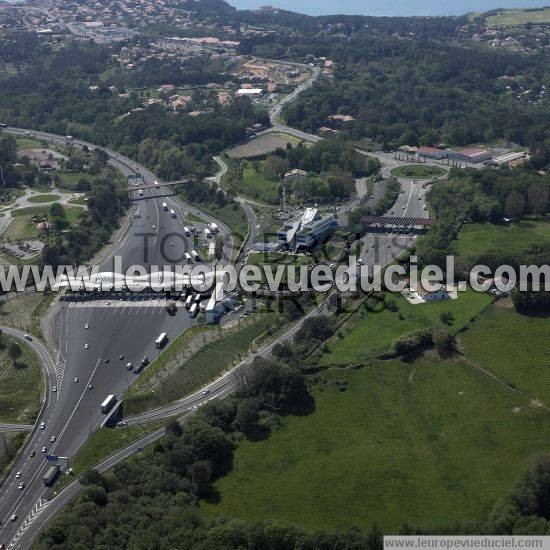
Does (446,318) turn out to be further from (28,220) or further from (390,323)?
(28,220)

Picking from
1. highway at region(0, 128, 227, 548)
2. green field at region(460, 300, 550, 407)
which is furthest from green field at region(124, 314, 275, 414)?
green field at region(460, 300, 550, 407)

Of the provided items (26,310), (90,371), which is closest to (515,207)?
(90,371)

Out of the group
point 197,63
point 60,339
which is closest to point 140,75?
point 197,63

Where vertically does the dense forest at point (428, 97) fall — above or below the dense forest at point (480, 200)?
above

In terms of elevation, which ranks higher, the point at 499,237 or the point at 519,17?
the point at 519,17

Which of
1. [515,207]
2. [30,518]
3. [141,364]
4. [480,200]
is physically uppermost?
[480,200]

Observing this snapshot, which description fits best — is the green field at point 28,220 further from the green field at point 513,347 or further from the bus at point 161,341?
the green field at point 513,347

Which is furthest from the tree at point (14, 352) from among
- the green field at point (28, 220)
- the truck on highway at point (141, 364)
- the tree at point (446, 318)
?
the tree at point (446, 318)

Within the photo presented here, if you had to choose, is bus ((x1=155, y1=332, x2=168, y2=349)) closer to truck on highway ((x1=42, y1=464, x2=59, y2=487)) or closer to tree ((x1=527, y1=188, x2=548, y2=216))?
truck on highway ((x1=42, y1=464, x2=59, y2=487))
